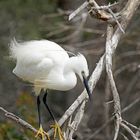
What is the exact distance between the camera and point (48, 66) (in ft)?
12.0

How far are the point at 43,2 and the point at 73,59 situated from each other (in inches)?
147

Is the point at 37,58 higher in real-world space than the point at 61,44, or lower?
higher

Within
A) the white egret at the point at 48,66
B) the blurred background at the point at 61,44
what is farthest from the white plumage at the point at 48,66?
the blurred background at the point at 61,44

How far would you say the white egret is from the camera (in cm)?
358

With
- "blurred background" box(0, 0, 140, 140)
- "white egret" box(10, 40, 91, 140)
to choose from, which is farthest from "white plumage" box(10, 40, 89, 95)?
"blurred background" box(0, 0, 140, 140)

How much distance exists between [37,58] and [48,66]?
0.10m

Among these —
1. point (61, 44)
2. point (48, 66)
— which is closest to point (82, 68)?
point (48, 66)

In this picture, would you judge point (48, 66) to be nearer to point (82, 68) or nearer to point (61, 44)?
point (82, 68)

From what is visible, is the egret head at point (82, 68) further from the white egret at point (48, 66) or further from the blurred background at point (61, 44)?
the blurred background at point (61, 44)

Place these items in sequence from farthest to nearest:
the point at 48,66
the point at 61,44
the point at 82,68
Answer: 1. the point at 61,44
2. the point at 48,66
3. the point at 82,68

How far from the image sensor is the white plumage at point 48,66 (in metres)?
3.58

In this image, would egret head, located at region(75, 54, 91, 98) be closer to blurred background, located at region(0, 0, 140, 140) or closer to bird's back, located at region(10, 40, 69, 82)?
bird's back, located at region(10, 40, 69, 82)

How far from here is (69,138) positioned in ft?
10.1

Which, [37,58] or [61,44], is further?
[61,44]
